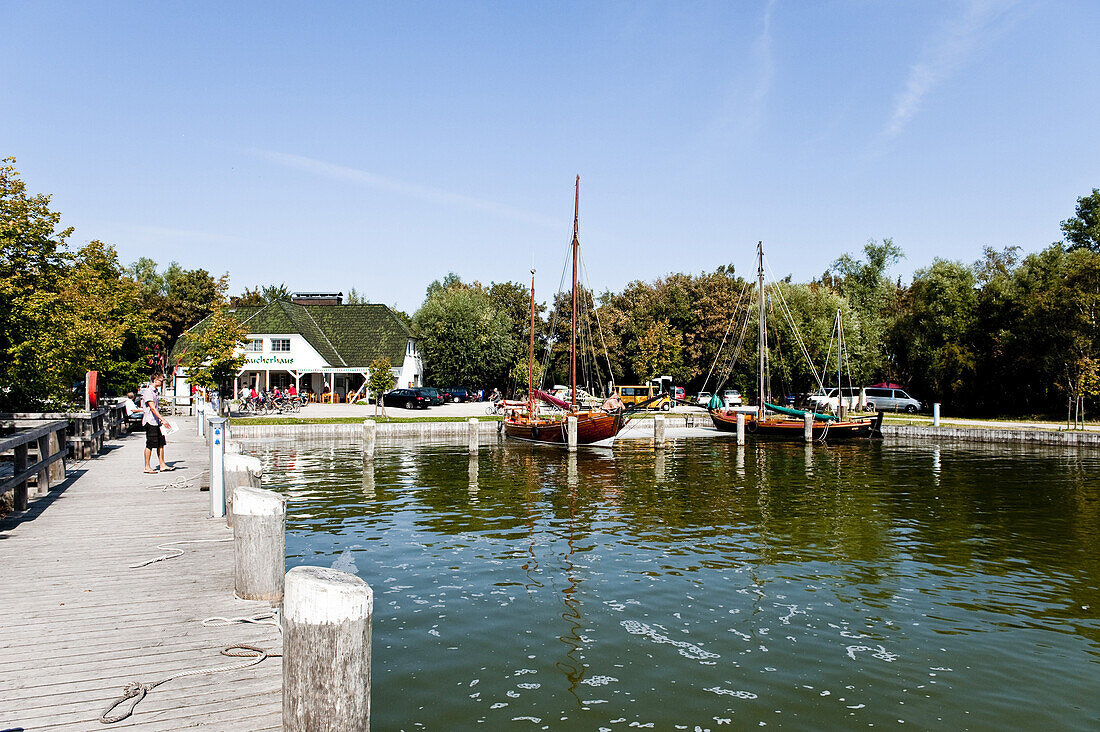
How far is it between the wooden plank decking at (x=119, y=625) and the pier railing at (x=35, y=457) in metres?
0.58

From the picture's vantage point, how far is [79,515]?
38.5 feet

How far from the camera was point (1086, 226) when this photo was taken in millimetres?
→ 58781

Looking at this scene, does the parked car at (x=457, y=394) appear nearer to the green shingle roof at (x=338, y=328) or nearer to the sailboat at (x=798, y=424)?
the green shingle roof at (x=338, y=328)

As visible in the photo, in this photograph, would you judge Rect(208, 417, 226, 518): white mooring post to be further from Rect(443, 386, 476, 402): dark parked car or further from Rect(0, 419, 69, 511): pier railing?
Rect(443, 386, 476, 402): dark parked car

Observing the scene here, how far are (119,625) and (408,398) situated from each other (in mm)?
50594

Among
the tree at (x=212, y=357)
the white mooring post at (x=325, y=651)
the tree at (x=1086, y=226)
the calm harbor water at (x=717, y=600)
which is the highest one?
the tree at (x=1086, y=226)

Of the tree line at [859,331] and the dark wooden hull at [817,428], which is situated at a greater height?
the tree line at [859,331]

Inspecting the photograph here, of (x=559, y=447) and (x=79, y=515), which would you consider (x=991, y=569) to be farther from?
(x=559, y=447)

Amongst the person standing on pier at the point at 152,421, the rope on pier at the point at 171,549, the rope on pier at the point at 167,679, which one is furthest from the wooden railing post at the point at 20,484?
the rope on pier at the point at 167,679

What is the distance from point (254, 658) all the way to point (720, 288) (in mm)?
70895

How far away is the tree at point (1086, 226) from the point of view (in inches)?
2242

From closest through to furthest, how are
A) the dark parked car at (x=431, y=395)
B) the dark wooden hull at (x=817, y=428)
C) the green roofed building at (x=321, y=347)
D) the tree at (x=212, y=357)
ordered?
the dark wooden hull at (x=817, y=428)
the tree at (x=212, y=357)
the dark parked car at (x=431, y=395)
the green roofed building at (x=321, y=347)

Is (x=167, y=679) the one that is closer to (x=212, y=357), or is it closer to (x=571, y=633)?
(x=571, y=633)

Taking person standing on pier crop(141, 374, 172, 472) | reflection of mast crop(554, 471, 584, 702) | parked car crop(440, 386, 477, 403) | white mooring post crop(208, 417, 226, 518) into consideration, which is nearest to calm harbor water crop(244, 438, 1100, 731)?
reflection of mast crop(554, 471, 584, 702)
